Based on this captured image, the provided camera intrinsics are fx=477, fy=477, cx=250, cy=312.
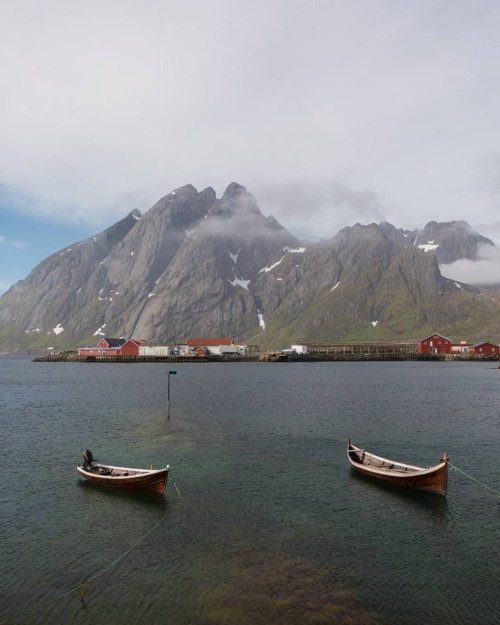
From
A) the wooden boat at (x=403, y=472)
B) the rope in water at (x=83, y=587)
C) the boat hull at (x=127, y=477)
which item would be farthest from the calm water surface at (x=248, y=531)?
the wooden boat at (x=403, y=472)

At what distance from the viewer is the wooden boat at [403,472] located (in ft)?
109

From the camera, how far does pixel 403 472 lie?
3584 centimetres

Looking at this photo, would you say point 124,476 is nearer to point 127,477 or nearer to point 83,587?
point 127,477

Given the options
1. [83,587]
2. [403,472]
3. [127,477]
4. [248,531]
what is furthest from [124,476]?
[403,472]

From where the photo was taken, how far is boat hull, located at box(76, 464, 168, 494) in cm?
3369

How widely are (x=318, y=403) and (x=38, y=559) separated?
59.6 m

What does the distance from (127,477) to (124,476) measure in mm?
713

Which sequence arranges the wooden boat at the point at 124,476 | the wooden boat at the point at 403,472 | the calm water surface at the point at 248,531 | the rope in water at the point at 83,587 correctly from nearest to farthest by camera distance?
1. the rope in water at the point at 83,587
2. the calm water surface at the point at 248,531
3. the wooden boat at the point at 403,472
4. the wooden boat at the point at 124,476

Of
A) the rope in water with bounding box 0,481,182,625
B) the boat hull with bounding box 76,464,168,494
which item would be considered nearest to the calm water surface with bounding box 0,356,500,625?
the rope in water with bounding box 0,481,182,625

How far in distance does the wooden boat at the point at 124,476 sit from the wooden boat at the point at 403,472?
15.9 meters

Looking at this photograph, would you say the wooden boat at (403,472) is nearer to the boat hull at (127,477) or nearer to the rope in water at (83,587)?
the boat hull at (127,477)

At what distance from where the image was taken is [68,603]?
787 inches

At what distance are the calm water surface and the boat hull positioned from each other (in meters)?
0.72

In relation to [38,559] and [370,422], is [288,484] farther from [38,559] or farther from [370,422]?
[370,422]
